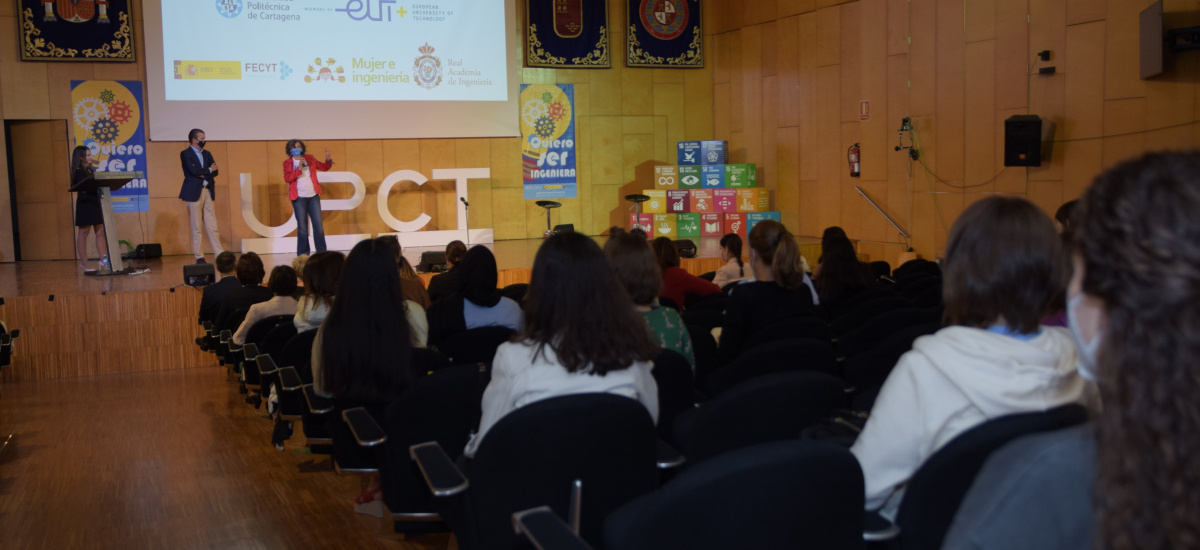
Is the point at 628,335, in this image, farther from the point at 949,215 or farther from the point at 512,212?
the point at 512,212

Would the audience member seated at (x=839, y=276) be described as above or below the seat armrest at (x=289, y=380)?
above

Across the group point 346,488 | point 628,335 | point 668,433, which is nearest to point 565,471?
point 628,335

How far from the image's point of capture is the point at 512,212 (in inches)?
510

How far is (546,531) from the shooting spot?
1634mm

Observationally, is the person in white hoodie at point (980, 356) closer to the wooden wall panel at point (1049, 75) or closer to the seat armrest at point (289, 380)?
the seat armrest at point (289, 380)

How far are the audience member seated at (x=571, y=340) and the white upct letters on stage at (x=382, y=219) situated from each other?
878cm

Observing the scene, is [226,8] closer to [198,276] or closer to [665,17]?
[198,276]

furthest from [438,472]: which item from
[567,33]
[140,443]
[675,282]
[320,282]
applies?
[567,33]

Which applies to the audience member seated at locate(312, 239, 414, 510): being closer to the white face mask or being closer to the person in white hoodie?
the person in white hoodie

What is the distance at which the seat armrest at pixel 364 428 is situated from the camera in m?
2.60

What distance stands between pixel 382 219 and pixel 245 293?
623 cm

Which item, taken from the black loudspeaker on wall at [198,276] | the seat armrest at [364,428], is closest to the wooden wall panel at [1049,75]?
the seat armrest at [364,428]

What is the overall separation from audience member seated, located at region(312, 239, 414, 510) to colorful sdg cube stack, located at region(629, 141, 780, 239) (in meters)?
9.02

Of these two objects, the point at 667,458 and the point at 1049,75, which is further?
the point at 1049,75
